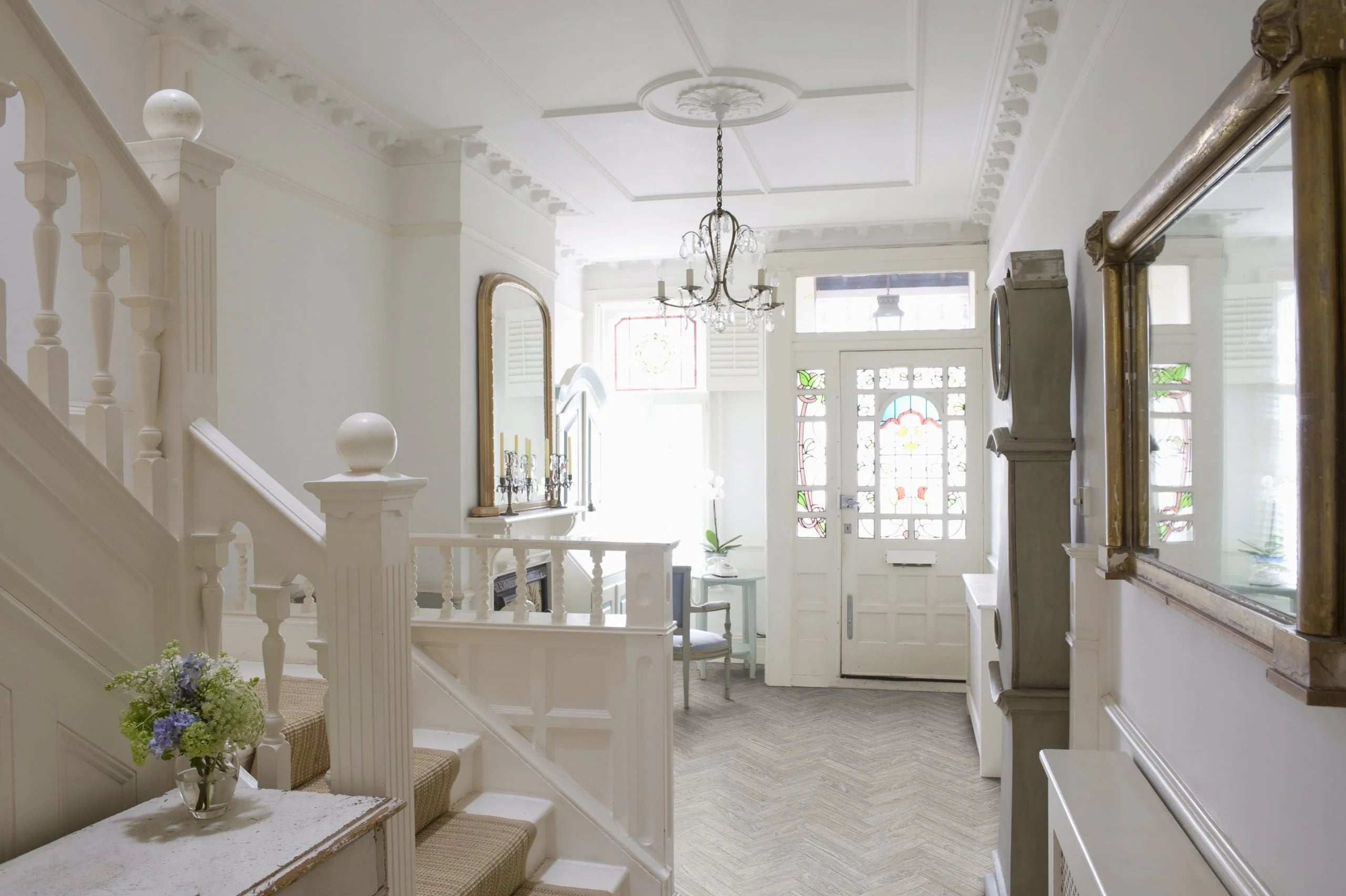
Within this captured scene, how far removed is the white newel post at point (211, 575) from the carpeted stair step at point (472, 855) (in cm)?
92

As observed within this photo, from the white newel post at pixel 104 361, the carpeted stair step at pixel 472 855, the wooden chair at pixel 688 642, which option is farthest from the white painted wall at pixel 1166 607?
the wooden chair at pixel 688 642

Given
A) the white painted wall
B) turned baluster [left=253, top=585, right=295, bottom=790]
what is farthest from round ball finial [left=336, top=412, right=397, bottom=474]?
the white painted wall

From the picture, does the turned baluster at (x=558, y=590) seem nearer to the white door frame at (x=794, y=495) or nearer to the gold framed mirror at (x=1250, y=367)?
the gold framed mirror at (x=1250, y=367)

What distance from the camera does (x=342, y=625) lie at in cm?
163

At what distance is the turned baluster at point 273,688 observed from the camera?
172 cm

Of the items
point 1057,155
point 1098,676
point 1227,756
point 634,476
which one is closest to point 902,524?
point 634,476

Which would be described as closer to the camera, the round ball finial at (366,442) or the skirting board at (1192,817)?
the skirting board at (1192,817)

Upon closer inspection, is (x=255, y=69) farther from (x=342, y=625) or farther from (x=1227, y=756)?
(x=1227, y=756)

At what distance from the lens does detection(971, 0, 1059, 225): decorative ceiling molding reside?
3088 mm

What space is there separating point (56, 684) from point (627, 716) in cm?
190

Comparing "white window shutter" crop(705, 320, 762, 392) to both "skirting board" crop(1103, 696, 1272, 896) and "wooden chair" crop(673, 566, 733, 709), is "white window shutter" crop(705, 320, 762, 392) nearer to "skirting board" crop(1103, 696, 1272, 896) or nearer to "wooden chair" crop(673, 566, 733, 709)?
"wooden chair" crop(673, 566, 733, 709)

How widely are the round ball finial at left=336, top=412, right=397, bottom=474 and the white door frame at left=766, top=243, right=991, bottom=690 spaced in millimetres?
4684

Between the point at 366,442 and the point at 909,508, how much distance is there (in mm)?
5007

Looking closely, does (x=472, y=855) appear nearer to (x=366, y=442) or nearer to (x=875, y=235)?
(x=366, y=442)
